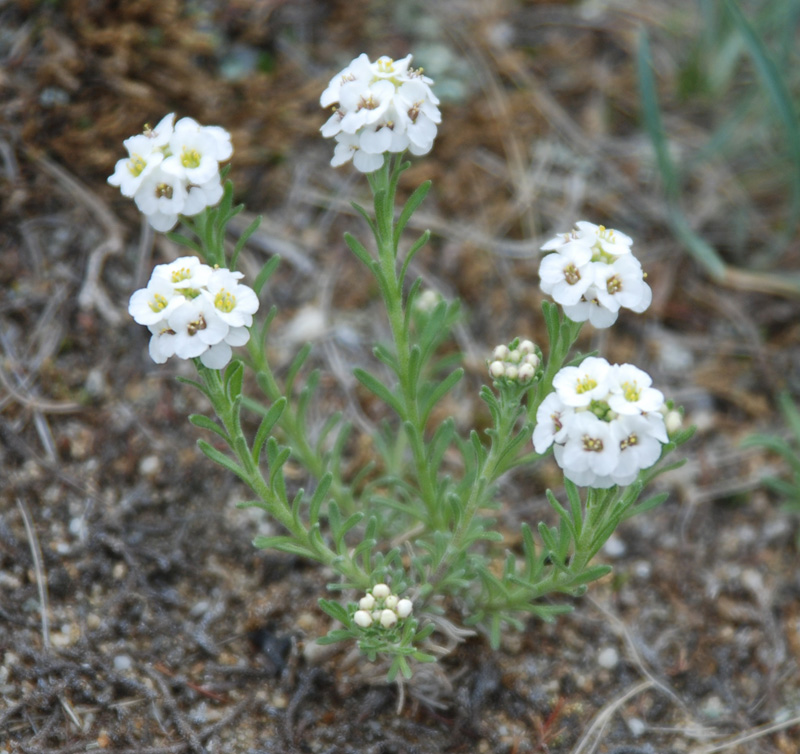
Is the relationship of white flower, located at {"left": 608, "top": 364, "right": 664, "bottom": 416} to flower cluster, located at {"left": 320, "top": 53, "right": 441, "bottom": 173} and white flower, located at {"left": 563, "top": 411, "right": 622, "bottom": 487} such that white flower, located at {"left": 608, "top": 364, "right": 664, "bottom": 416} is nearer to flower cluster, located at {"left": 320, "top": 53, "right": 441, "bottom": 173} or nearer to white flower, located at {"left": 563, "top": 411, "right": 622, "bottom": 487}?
white flower, located at {"left": 563, "top": 411, "right": 622, "bottom": 487}

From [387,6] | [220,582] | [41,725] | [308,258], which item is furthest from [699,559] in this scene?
[387,6]

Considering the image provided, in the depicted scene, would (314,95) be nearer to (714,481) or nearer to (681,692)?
(714,481)

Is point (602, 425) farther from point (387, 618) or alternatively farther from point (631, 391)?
point (387, 618)

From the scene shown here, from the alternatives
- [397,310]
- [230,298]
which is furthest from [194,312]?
[397,310]

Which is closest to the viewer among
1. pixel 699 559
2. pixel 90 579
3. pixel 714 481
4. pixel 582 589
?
pixel 582 589

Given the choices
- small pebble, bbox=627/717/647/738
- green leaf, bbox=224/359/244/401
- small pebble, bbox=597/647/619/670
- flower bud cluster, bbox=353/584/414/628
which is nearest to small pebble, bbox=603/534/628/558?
small pebble, bbox=597/647/619/670

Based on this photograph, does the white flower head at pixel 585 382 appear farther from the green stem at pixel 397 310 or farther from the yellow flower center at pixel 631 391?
the green stem at pixel 397 310
